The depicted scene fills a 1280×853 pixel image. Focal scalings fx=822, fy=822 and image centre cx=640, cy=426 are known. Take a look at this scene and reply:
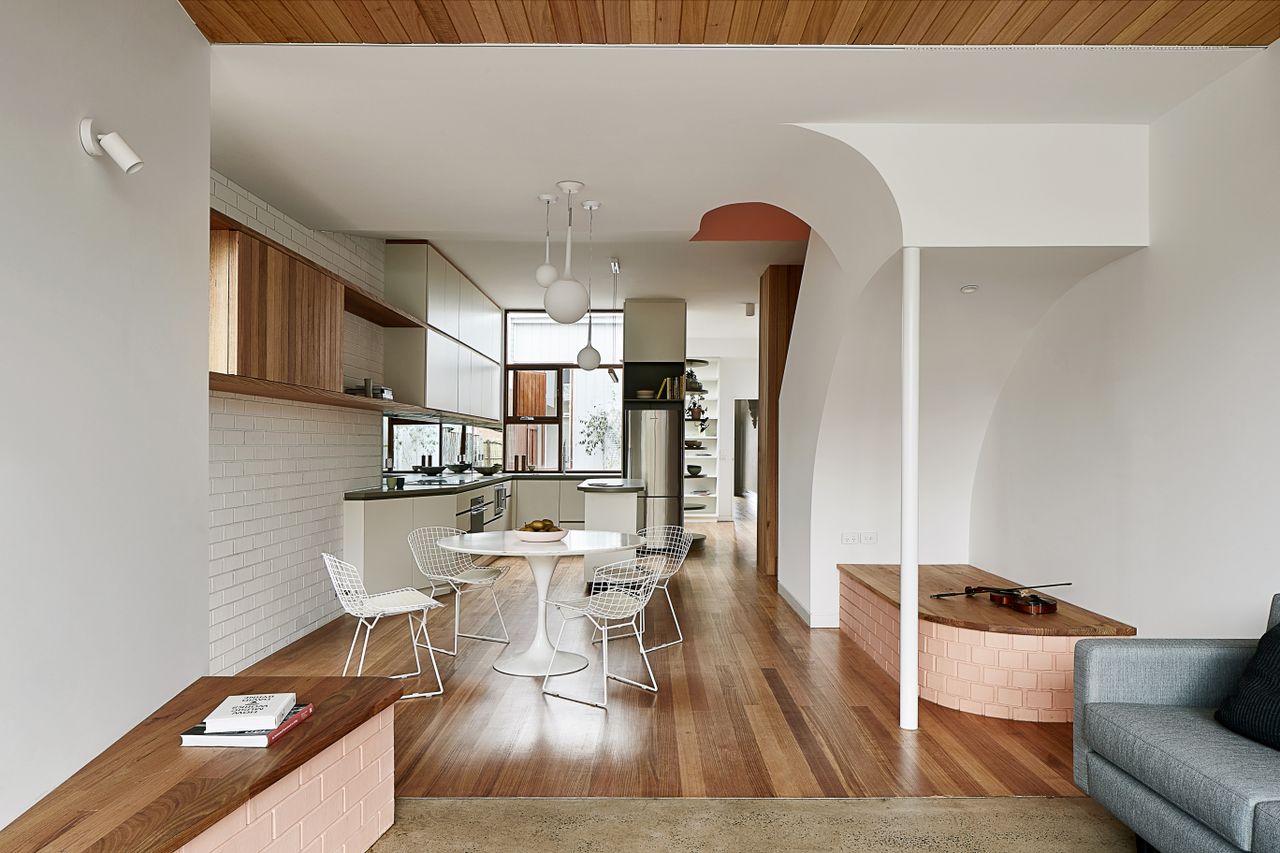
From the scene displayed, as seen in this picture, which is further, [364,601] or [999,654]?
[364,601]

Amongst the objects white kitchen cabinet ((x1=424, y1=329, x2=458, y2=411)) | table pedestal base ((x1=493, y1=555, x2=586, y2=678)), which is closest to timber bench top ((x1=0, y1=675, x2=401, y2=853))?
table pedestal base ((x1=493, y1=555, x2=586, y2=678))

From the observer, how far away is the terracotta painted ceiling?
2.79m

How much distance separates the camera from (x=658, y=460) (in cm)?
917

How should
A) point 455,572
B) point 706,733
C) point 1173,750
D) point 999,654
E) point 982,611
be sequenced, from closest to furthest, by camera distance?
1. point 1173,750
2. point 706,733
3. point 999,654
4. point 982,611
5. point 455,572

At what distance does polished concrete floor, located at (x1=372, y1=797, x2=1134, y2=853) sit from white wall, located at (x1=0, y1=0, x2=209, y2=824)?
106 centimetres

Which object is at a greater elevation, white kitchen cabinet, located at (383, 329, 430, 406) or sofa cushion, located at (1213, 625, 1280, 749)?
white kitchen cabinet, located at (383, 329, 430, 406)

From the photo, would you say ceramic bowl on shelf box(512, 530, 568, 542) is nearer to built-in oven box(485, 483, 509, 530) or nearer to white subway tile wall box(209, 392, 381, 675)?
white subway tile wall box(209, 392, 381, 675)

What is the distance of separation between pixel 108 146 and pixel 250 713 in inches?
63.9

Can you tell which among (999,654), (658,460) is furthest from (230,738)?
(658,460)

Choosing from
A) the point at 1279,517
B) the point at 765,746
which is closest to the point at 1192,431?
the point at 1279,517

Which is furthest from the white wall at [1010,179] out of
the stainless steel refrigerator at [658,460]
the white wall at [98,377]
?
the stainless steel refrigerator at [658,460]

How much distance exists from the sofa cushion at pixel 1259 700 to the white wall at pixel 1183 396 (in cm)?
66

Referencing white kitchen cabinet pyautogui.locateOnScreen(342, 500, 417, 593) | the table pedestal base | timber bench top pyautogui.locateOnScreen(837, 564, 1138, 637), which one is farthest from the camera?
white kitchen cabinet pyautogui.locateOnScreen(342, 500, 417, 593)

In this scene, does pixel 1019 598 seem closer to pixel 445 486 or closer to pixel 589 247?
pixel 589 247
